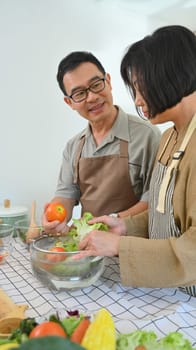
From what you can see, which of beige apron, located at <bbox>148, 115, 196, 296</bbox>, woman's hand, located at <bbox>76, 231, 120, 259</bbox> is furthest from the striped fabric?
woman's hand, located at <bbox>76, 231, 120, 259</bbox>

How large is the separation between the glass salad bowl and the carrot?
322 mm

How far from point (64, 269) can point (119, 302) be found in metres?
0.16

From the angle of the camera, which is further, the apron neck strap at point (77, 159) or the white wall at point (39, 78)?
the white wall at point (39, 78)

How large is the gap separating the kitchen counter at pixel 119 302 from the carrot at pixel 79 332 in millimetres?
179

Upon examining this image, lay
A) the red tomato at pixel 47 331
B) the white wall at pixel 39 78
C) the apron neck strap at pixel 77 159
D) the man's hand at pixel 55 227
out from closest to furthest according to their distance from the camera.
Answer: the red tomato at pixel 47 331, the man's hand at pixel 55 227, the apron neck strap at pixel 77 159, the white wall at pixel 39 78

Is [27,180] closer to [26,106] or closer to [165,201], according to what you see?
[26,106]

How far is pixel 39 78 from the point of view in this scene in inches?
82.2

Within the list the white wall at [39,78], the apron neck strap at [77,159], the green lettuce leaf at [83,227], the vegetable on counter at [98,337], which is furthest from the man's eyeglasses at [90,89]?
the vegetable on counter at [98,337]

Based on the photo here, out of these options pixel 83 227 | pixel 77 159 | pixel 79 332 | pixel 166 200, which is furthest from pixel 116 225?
pixel 79 332

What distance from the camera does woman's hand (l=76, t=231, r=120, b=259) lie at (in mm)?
805

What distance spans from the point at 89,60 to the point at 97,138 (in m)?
0.32

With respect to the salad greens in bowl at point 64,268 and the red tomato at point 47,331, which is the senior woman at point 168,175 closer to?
the salad greens in bowl at point 64,268

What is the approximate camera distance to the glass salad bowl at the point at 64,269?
2.69 feet

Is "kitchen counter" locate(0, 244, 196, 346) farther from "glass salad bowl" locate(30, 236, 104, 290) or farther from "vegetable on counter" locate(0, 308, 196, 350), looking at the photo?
"vegetable on counter" locate(0, 308, 196, 350)
